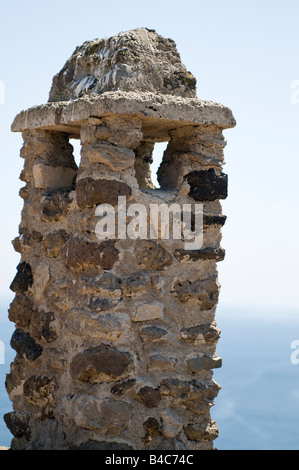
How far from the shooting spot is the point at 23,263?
401 cm

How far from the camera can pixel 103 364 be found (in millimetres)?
3330

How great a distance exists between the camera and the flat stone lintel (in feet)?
11.2

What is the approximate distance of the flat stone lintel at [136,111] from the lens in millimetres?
3414

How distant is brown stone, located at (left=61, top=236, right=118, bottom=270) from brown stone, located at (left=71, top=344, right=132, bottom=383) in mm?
428

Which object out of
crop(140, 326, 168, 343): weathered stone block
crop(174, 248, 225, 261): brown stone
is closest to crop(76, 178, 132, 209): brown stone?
crop(174, 248, 225, 261): brown stone

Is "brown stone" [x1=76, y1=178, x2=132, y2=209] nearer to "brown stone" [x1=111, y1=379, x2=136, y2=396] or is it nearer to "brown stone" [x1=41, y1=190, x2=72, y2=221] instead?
"brown stone" [x1=41, y1=190, x2=72, y2=221]

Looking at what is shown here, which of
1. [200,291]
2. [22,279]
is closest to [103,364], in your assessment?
[200,291]

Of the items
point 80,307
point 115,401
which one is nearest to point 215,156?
point 80,307

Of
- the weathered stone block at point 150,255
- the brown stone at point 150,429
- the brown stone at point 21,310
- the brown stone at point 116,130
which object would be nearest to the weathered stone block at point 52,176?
the brown stone at point 116,130

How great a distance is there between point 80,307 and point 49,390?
527mm

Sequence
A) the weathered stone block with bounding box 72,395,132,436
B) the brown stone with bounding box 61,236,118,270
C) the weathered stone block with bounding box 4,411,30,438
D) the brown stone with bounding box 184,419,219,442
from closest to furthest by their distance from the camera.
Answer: the weathered stone block with bounding box 72,395,132,436 < the brown stone with bounding box 61,236,118,270 < the brown stone with bounding box 184,419,219,442 < the weathered stone block with bounding box 4,411,30,438

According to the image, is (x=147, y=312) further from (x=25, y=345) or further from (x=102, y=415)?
(x=25, y=345)
